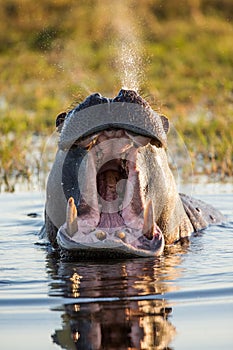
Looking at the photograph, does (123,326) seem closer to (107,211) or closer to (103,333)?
(103,333)

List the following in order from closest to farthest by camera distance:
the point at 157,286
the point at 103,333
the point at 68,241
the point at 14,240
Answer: the point at 103,333, the point at 157,286, the point at 68,241, the point at 14,240

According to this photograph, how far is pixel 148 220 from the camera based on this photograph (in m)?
4.72

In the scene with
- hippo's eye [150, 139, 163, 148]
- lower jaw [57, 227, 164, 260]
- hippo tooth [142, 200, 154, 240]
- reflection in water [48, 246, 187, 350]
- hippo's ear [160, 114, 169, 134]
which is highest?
hippo's ear [160, 114, 169, 134]

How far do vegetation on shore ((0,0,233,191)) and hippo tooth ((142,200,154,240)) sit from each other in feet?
10.4

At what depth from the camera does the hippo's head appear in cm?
468

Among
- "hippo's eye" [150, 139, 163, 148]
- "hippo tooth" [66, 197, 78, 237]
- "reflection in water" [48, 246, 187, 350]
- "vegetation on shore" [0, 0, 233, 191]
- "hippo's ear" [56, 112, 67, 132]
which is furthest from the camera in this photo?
"vegetation on shore" [0, 0, 233, 191]

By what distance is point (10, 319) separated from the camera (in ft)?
12.5

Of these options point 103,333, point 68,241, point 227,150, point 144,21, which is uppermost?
point 144,21

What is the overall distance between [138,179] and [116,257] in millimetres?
398

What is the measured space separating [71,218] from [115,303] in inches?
29.8

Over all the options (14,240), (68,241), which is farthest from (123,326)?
(14,240)

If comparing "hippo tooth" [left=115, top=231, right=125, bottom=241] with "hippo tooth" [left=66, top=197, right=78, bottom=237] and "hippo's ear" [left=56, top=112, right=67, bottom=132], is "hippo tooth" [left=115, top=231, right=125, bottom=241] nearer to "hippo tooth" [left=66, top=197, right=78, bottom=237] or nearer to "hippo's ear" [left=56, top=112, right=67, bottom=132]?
"hippo tooth" [left=66, top=197, right=78, bottom=237]

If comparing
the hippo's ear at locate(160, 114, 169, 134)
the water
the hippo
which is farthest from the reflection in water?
the hippo's ear at locate(160, 114, 169, 134)

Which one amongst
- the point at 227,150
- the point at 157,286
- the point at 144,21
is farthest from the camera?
the point at 144,21
